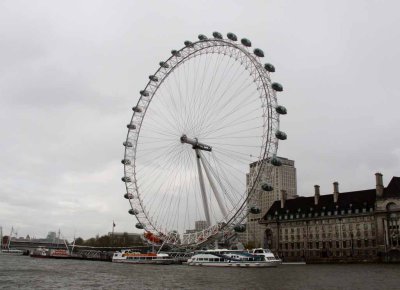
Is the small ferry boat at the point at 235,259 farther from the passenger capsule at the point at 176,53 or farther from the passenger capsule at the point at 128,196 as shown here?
the passenger capsule at the point at 176,53

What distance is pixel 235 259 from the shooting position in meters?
81.4

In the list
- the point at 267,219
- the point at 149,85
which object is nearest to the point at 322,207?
the point at 267,219

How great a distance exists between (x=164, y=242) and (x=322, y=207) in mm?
60040

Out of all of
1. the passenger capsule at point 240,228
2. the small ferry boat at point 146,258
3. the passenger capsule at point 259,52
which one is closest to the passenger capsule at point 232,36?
the passenger capsule at point 259,52

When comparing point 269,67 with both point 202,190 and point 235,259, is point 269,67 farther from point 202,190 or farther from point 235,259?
point 235,259

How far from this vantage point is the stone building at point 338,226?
111m

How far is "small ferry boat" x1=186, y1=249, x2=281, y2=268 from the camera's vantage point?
80312mm

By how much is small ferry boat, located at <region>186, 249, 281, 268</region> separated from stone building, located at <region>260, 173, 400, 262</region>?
32868 mm

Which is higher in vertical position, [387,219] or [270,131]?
[270,131]

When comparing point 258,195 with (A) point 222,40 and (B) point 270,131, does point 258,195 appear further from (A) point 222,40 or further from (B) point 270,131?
(A) point 222,40

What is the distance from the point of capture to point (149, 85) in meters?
81.1

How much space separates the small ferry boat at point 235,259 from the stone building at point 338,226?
3287cm

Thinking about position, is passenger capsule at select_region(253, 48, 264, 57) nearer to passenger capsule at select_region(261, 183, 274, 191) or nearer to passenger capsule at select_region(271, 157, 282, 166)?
passenger capsule at select_region(271, 157, 282, 166)

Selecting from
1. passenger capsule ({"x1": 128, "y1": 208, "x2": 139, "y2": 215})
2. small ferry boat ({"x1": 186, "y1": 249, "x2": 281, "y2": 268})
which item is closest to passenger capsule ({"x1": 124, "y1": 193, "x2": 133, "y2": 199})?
passenger capsule ({"x1": 128, "y1": 208, "x2": 139, "y2": 215})
